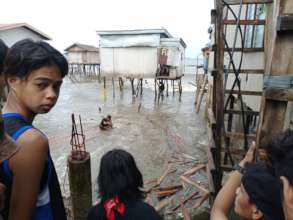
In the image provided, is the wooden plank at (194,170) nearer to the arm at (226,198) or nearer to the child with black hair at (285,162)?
the arm at (226,198)

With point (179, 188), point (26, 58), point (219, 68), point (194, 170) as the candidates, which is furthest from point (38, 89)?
point (194, 170)

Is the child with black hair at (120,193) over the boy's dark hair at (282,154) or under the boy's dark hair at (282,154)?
under

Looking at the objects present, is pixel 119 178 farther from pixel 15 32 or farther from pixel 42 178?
pixel 15 32

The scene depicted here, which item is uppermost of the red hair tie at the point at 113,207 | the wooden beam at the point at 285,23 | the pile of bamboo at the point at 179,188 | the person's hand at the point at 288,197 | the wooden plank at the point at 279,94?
the wooden beam at the point at 285,23

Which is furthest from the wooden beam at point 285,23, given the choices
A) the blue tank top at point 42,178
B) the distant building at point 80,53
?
the distant building at point 80,53

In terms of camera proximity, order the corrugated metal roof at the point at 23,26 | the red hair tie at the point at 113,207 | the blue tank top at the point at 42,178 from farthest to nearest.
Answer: the corrugated metal roof at the point at 23,26 < the red hair tie at the point at 113,207 < the blue tank top at the point at 42,178

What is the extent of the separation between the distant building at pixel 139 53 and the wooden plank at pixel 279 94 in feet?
45.1

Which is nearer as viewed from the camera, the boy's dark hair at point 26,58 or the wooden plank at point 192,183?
the boy's dark hair at point 26,58

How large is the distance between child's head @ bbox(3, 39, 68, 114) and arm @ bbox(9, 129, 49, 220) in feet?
0.75

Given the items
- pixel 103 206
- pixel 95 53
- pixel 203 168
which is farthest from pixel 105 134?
pixel 95 53

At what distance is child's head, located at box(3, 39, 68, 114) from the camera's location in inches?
51.2

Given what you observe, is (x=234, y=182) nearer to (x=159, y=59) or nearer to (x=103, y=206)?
(x=103, y=206)

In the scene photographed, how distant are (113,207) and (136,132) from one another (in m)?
7.65

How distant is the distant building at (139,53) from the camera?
1498cm
